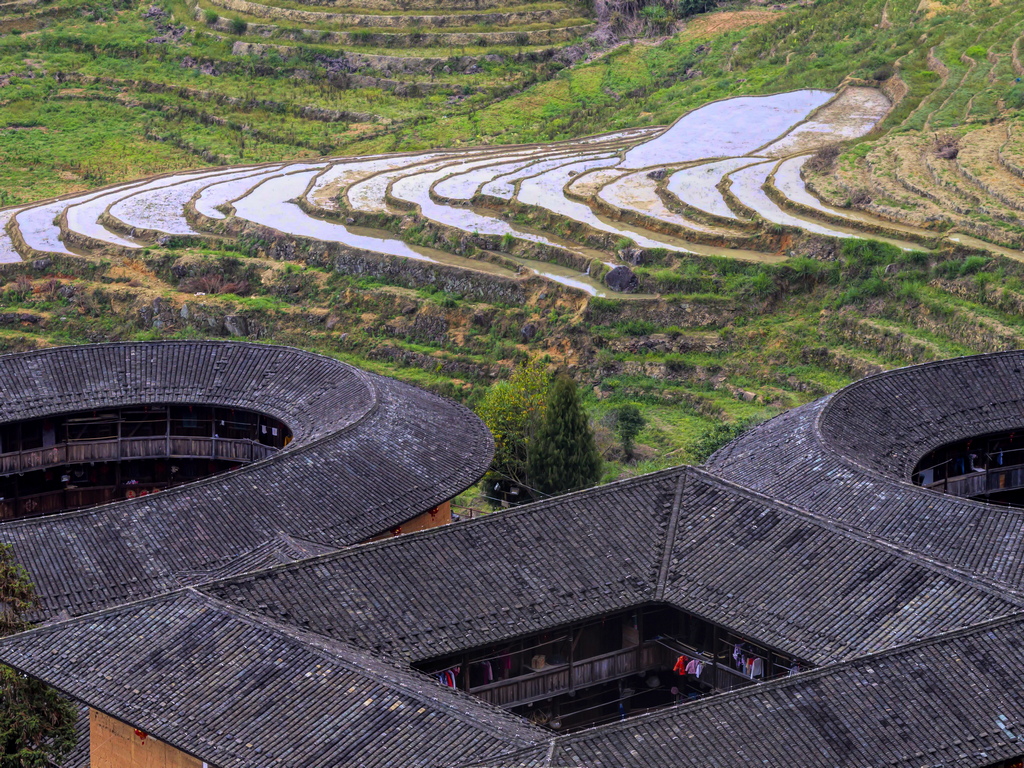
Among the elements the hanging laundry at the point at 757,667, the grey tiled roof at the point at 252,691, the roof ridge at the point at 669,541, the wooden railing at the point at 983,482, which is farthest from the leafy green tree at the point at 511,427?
the grey tiled roof at the point at 252,691

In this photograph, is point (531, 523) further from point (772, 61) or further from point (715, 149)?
point (772, 61)

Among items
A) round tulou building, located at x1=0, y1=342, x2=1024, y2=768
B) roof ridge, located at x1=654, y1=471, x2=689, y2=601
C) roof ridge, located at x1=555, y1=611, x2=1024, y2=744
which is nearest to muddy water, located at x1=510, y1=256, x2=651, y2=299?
round tulou building, located at x1=0, y1=342, x2=1024, y2=768

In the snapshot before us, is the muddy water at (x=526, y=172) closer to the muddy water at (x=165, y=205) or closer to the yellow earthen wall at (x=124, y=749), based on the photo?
the muddy water at (x=165, y=205)

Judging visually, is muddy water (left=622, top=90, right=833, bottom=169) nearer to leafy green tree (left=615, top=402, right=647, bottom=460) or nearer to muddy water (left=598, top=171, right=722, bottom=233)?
muddy water (left=598, top=171, right=722, bottom=233)

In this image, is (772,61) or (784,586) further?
(772,61)

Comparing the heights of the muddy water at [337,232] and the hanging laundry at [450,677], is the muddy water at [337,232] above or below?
above

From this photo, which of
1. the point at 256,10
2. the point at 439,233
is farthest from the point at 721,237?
the point at 256,10

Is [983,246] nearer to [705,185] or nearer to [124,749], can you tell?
[705,185]
